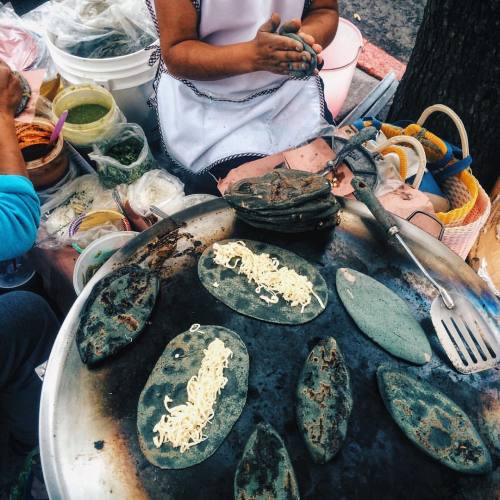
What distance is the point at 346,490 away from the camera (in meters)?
1.51

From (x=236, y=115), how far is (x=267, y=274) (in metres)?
1.35

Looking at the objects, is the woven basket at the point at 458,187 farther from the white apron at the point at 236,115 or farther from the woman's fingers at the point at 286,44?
the woman's fingers at the point at 286,44

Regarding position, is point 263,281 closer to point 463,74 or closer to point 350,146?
point 350,146

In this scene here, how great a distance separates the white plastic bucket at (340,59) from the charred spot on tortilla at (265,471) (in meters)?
2.91

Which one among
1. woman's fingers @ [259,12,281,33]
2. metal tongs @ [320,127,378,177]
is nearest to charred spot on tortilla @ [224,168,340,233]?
metal tongs @ [320,127,378,177]

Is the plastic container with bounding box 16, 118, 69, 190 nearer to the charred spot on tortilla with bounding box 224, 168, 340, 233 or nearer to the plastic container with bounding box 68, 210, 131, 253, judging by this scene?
the plastic container with bounding box 68, 210, 131, 253

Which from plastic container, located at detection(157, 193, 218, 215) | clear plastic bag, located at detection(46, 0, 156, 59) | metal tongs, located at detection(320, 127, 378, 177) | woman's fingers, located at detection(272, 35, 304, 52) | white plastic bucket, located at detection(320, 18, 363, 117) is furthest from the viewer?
white plastic bucket, located at detection(320, 18, 363, 117)

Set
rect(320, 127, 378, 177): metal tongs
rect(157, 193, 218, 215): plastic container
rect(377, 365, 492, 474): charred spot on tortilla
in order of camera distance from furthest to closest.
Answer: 1. rect(157, 193, 218, 215): plastic container
2. rect(320, 127, 378, 177): metal tongs
3. rect(377, 365, 492, 474): charred spot on tortilla

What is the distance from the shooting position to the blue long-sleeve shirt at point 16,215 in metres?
1.91

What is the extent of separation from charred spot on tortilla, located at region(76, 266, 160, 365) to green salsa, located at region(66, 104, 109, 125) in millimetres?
1828

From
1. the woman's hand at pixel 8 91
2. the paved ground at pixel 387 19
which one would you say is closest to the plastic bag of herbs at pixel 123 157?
the woman's hand at pixel 8 91

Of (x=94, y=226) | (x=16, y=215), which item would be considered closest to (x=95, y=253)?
(x=94, y=226)

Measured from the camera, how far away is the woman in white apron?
2.38 metres

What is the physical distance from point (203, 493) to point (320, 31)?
8.52 ft
